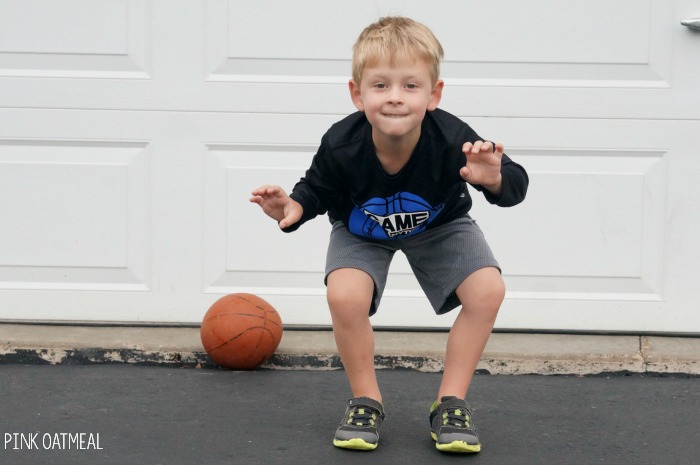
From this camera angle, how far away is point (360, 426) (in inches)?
131

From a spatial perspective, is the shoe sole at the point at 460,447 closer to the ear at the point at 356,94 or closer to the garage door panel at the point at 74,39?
the ear at the point at 356,94

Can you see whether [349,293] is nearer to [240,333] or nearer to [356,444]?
[356,444]

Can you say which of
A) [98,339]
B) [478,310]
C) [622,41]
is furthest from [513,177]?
[98,339]

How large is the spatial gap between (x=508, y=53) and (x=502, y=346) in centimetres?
122

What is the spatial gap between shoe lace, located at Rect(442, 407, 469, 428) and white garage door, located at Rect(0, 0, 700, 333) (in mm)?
1460

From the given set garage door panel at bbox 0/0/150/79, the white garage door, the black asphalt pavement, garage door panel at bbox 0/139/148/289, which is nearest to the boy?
the black asphalt pavement

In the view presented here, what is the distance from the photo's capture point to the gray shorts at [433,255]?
3463mm

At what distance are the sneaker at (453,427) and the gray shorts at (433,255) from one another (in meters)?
0.33

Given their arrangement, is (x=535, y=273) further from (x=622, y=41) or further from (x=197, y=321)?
(x=197, y=321)

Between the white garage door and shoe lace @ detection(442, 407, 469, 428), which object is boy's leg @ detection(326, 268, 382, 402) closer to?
shoe lace @ detection(442, 407, 469, 428)

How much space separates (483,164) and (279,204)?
60cm

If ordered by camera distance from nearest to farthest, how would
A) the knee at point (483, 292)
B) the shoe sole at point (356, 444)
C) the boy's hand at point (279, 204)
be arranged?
the boy's hand at point (279, 204) → the shoe sole at point (356, 444) → the knee at point (483, 292)

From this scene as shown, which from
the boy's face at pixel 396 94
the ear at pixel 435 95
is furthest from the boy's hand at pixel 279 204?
the ear at pixel 435 95

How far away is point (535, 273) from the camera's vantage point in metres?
4.75
